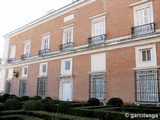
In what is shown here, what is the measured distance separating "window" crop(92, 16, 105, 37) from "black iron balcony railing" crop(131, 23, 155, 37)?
112 inches

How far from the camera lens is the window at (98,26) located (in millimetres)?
14986

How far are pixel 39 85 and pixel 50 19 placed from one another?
738 centimetres

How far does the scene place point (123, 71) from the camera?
12727 millimetres

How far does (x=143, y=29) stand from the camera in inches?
488

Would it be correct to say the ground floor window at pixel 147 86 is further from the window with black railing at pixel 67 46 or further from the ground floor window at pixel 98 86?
the window with black railing at pixel 67 46

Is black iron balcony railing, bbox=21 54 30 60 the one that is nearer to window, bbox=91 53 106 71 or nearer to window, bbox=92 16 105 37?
window, bbox=92 16 105 37

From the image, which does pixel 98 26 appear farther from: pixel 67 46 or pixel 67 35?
pixel 67 35

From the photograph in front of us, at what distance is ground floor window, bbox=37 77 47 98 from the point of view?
62.1ft

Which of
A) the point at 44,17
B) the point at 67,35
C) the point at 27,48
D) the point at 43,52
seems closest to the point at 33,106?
the point at 67,35

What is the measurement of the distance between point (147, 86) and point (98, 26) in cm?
651

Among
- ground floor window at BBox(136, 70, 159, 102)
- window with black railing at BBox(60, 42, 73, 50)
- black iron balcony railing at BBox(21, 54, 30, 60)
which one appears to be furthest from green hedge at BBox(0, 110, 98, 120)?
black iron balcony railing at BBox(21, 54, 30, 60)

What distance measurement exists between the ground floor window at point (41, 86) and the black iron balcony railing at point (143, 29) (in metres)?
10.5

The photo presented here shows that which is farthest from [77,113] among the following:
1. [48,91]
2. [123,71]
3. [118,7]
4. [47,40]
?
[47,40]

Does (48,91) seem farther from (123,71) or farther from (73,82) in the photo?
(123,71)
